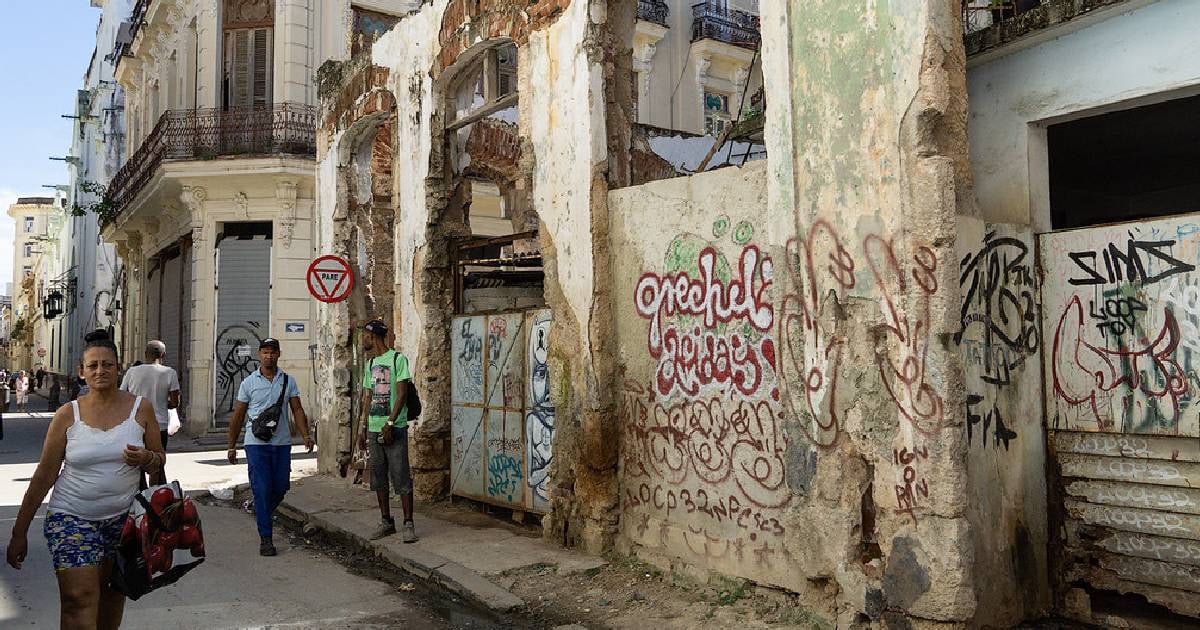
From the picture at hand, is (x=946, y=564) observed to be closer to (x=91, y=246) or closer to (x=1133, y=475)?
(x=1133, y=475)

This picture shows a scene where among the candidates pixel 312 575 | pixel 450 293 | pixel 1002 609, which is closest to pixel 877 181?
pixel 1002 609

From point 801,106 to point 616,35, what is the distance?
244 cm

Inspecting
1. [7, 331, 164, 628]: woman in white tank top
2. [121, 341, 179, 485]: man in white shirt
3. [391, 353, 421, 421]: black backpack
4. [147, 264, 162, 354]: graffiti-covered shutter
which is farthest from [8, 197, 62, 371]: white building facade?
[7, 331, 164, 628]: woman in white tank top

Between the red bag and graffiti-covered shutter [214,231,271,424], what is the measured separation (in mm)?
15221

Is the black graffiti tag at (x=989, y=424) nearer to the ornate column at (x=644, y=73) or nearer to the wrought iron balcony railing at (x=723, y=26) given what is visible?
the ornate column at (x=644, y=73)

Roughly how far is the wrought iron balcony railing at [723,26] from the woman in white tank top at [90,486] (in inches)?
730

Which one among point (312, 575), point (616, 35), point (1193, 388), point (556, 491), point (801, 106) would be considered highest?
point (616, 35)

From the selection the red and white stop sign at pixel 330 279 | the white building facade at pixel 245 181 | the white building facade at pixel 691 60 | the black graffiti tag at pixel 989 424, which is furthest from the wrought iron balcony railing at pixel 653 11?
the black graffiti tag at pixel 989 424

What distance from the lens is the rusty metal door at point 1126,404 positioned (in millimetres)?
4605

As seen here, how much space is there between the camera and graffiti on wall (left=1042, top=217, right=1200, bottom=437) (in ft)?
15.2

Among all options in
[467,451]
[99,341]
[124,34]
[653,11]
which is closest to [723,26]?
[653,11]

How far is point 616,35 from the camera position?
740 centimetres

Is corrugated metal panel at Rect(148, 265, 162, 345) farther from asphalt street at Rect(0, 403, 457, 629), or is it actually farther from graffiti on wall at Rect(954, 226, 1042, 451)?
graffiti on wall at Rect(954, 226, 1042, 451)

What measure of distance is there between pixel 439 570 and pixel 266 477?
6.80 feet
